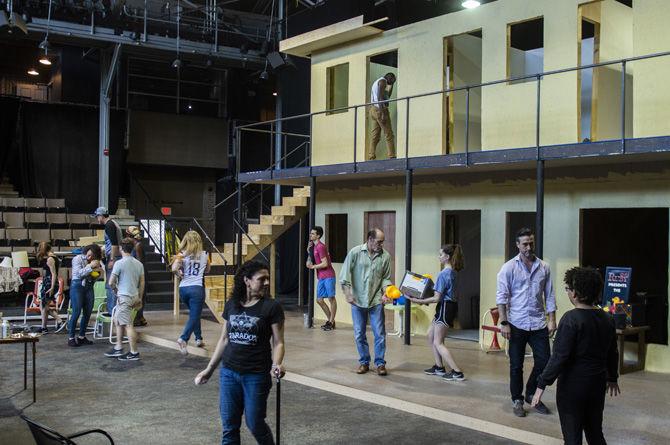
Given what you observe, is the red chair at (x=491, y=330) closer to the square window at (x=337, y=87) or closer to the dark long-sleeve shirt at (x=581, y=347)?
the square window at (x=337, y=87)

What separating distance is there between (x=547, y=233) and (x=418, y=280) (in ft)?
10.1

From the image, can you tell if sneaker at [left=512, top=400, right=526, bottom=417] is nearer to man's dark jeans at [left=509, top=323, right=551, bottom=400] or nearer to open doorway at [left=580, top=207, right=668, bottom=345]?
man's dark jeans at [left=509, top=323, right=551, bottom=400]

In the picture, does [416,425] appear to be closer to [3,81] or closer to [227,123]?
[227,123]

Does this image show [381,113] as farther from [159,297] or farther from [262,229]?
[159,297]

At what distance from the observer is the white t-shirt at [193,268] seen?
9344 mm

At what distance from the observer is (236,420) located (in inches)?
180

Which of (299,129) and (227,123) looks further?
(227,123)

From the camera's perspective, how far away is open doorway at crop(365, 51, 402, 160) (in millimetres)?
12223

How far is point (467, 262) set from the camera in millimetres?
12828

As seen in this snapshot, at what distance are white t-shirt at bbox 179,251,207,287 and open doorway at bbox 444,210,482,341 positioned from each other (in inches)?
182

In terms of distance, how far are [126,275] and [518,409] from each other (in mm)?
5401

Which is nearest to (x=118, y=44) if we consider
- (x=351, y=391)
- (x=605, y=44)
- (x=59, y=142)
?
(x=59, y=142)

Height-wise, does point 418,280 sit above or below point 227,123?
below

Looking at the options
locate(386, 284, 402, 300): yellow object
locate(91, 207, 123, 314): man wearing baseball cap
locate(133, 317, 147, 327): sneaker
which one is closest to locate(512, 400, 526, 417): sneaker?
locate(386, 284, 402, 300): yellow object
